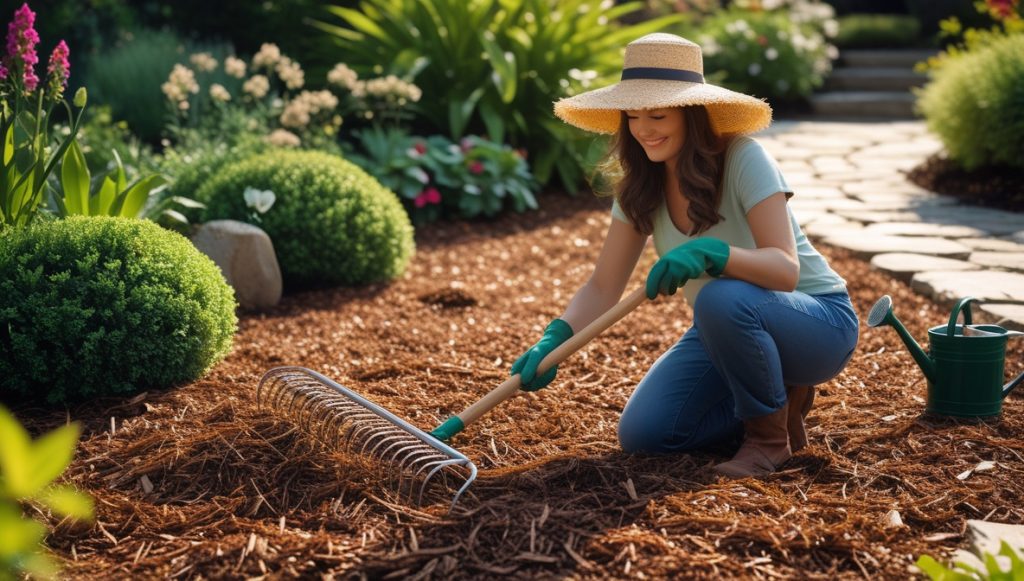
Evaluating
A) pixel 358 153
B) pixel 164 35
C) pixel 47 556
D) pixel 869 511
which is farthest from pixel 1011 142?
pixel 164 35

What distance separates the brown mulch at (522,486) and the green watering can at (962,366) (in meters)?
0.06

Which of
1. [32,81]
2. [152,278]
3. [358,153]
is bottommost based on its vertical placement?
[358,153]

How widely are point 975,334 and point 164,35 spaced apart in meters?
6.83

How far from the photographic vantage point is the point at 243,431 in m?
2.84

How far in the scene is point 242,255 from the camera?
14.5 feet

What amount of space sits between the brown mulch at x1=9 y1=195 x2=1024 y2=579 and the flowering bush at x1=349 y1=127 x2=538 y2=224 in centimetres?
222

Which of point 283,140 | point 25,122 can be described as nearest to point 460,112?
point 283,140

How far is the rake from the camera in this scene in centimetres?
240

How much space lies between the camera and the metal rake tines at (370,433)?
7.84 feet

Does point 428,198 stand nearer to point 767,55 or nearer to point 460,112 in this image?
point 460,112

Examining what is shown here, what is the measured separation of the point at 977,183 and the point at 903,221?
3.40 feet

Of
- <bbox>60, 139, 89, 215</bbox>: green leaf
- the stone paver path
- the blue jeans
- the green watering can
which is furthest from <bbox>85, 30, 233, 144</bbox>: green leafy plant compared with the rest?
the green watering can

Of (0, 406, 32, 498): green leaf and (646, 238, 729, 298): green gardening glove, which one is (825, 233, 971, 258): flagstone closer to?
(646, 238, 729, 298): green gardening glove

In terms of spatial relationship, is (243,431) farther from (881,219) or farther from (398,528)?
(881,219)
